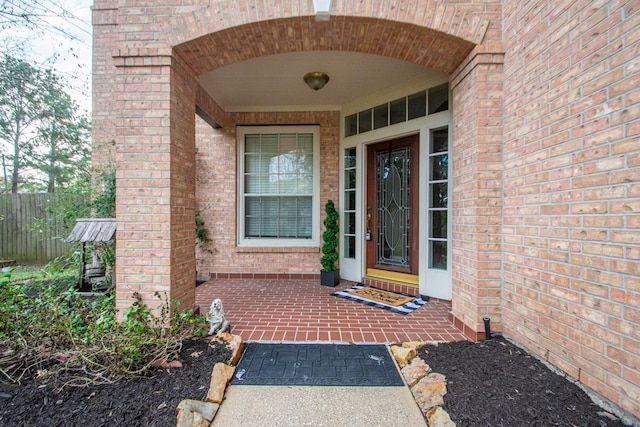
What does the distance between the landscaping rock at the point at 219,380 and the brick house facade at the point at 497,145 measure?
3.16 ft

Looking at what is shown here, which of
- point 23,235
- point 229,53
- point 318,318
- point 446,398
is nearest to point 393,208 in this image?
point 318,318

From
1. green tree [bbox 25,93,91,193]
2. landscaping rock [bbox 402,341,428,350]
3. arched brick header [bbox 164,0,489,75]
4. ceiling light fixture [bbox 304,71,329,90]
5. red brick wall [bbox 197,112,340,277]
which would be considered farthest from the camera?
green tree [bbox 25,93,91,193]

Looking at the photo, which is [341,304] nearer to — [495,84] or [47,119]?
[495,84]

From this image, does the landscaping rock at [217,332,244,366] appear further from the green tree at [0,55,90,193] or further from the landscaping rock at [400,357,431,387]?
the green tree at [0,55,90,193]

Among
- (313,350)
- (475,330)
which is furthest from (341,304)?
(475,330)

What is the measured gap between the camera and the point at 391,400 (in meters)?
1.66

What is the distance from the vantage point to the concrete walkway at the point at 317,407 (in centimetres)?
150

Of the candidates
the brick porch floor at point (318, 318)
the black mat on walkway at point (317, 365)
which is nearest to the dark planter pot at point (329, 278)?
the brick porch floor at point (318, 318)

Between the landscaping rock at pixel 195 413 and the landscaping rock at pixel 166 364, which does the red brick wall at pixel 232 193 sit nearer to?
the landscaping rock at pixel 166 364

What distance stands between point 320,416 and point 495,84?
2.83m

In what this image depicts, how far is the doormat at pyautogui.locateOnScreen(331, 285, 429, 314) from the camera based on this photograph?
3213 mm

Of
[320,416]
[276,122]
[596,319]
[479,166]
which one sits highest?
[276,122]

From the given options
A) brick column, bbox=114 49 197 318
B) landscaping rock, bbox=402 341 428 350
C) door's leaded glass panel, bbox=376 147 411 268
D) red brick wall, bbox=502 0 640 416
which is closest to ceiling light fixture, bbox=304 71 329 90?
door's leaded glass panel, bbox=376 147 411 268

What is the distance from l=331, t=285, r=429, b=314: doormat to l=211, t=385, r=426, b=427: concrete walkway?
1.48 m
